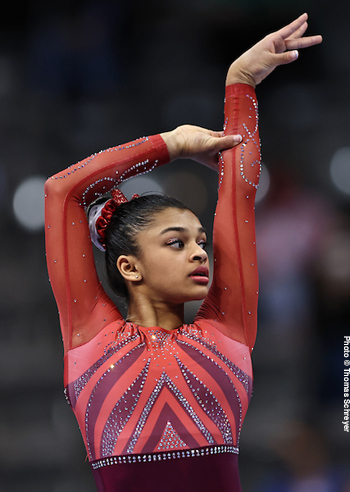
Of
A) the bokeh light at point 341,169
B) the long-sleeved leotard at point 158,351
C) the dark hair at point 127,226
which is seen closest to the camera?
the long-sleeved leotard at point 158,351

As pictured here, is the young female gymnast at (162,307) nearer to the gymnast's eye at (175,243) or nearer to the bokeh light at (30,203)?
the gymnast's eye at (175,243)

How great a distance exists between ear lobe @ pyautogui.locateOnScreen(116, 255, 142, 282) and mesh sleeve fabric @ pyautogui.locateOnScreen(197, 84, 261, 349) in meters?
0.22

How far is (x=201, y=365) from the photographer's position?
1.36 metres

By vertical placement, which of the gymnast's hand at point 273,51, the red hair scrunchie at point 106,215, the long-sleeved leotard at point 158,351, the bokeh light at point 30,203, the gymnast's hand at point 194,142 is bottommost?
the long-sleeved leotard at point 158,351

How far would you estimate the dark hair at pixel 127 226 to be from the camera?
1514 millimetres

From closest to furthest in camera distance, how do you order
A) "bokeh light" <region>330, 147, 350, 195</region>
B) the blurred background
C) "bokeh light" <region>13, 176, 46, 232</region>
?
1. the blurred background
2. "bokeh light" <region>13, 176, 46, 232</region>
3. "bokeh light" <region>330, 147, 350, 195</region>

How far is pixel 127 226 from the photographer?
1.54m

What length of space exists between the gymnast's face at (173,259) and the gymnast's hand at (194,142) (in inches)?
7.3

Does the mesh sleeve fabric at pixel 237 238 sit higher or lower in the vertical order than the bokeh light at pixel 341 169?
lower

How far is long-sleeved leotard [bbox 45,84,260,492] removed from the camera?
4.22 ft

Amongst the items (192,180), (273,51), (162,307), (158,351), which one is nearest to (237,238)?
(162,307)

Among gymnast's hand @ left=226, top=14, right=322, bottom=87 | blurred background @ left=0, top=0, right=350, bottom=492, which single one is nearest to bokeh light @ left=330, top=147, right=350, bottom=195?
blurred background @ left=0, top=0, right=350, bottom=492

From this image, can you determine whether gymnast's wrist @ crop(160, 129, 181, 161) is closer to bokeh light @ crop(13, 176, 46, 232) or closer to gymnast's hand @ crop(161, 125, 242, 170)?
gymnast's hand @ crop(161, 125, 242, 170)

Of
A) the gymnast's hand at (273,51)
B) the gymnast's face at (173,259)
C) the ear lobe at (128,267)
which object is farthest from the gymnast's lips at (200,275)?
the gymnast's hand at (273,51)
